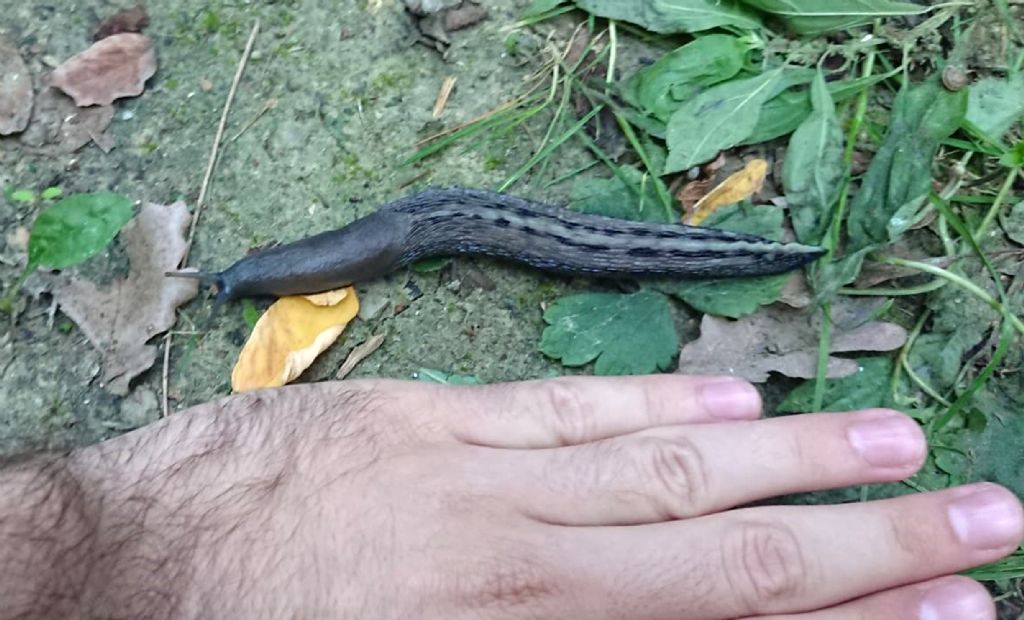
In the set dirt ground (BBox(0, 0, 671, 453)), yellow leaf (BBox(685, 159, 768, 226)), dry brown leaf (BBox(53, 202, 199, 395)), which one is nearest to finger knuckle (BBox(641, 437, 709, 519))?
dirt ground (BBox(0, 0, 671, 453))

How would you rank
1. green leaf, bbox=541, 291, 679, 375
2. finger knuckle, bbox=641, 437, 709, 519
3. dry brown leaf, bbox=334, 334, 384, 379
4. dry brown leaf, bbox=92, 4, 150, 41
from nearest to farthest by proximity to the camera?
finger knuckle, bbox=641, 437, 709, 519 < green leaf, bbox=541, 291, 679, 375 < dry brown leaf, bbox=334, 334, 384, 379 < dry brown leaf, bbox=92, 4, 150, 41

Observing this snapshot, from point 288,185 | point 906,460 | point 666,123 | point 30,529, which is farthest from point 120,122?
point 906,460

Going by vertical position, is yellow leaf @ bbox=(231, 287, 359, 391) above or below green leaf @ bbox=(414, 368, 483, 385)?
above

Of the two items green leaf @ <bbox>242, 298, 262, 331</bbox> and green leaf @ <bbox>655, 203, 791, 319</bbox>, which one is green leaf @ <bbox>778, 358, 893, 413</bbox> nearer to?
green leaf @ <bbox>655, 203, 791, 319</bbox>

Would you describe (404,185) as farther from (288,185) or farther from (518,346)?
(518,346)

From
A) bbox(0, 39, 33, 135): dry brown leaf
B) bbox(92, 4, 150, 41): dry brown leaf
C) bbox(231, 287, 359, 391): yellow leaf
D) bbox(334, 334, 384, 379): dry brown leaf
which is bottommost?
bbox(334, 334, 384, 379): dry brown leaf

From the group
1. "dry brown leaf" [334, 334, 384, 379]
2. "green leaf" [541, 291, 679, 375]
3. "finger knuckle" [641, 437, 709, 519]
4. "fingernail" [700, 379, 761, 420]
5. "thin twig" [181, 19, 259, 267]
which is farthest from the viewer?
"thin twig" [181, 19, 259, 267]

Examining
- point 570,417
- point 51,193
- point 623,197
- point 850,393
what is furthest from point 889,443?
point 51,193
